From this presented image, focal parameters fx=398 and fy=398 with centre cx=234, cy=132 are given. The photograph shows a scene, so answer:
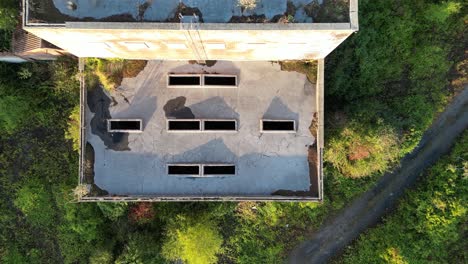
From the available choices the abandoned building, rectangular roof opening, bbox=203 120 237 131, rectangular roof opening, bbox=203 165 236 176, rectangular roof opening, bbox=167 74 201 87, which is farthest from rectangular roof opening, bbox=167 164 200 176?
rectangular roof opening, bbox=167 74 201 87

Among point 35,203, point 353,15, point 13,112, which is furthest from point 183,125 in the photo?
point 35,203

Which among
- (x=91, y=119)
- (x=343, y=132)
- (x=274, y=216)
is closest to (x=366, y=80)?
(x=343, y=132)

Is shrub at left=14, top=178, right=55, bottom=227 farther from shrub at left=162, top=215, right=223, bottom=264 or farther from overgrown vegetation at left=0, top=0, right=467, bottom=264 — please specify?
shrub at left=162, top=215, right=223, bottom=264

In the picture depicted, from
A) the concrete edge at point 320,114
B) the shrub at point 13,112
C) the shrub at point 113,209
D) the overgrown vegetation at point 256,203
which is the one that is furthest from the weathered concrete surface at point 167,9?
the shrub at point 113,209

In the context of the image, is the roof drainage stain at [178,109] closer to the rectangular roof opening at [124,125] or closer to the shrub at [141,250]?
the rectangular roof opening at [124,125]

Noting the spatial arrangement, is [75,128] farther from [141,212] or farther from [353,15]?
[353,15]

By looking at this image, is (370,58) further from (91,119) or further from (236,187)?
(91,119)
